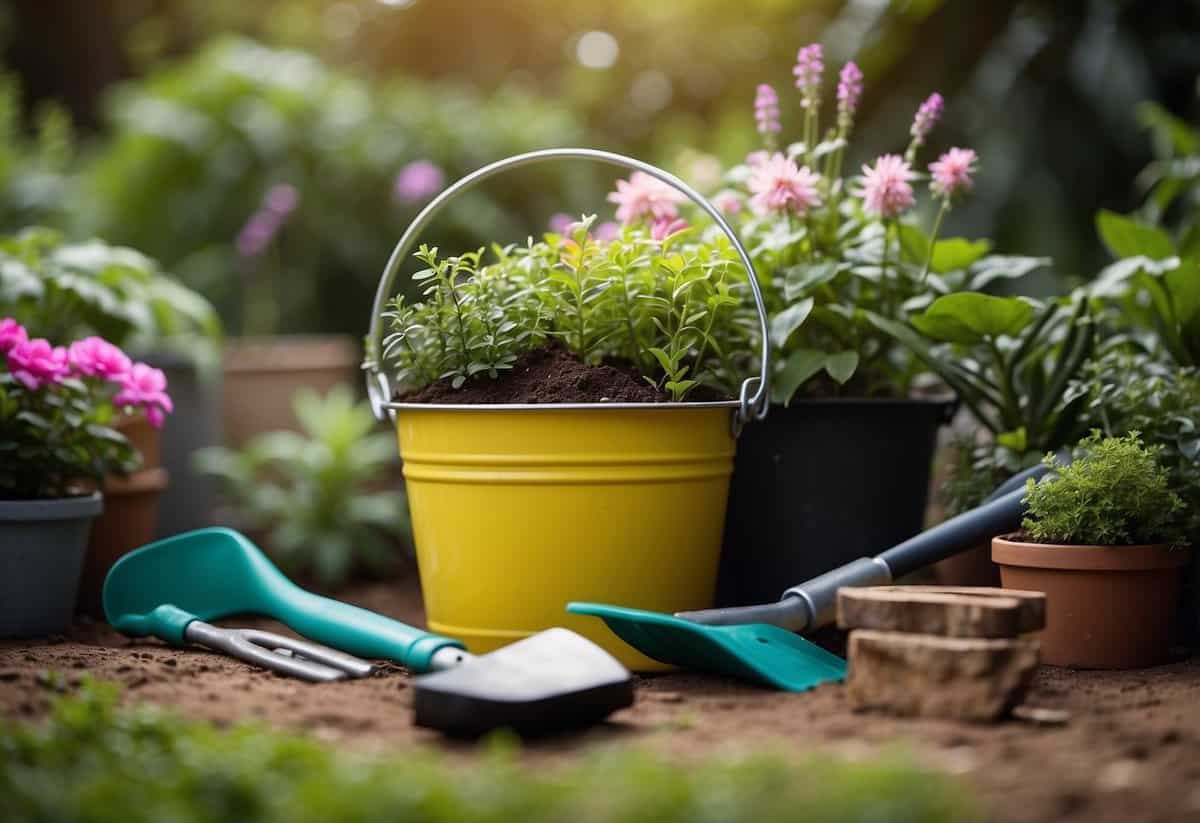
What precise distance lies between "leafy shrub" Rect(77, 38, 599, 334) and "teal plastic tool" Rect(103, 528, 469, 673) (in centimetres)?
304

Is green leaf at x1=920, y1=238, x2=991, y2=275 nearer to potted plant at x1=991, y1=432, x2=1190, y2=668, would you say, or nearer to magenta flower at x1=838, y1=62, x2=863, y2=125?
magenta flower at x1=838, y1=62, x2=863, y2=125

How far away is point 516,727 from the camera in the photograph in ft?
5.48

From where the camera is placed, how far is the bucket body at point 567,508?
2230 millimetres

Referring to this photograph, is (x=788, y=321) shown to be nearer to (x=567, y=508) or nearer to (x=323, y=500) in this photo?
(x=567, y=508)

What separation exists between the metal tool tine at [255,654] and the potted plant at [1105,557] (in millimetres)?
1173

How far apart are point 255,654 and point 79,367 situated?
2.73 feet

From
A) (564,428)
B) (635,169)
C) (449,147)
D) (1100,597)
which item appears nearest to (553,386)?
(564,428)

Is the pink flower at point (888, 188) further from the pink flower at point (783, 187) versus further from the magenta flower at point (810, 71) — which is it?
the magenta flower at point (810, 71)

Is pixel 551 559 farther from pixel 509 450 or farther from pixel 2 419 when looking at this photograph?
pixel 2 419

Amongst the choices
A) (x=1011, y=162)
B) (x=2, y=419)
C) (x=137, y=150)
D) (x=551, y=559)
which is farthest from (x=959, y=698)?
(x=137, y=150)

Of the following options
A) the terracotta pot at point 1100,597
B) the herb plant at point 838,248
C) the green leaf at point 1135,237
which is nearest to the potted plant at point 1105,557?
the terracotta pot at point 1100,597

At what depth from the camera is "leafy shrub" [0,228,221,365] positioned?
9.90ft

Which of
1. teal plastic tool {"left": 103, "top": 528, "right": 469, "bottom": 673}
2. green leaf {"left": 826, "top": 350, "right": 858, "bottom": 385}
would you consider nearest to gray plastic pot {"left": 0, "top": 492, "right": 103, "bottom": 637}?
teal plastic tool {"left": 103, "top": 528, "right": 469, "bottom": 673}

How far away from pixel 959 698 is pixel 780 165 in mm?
1183
